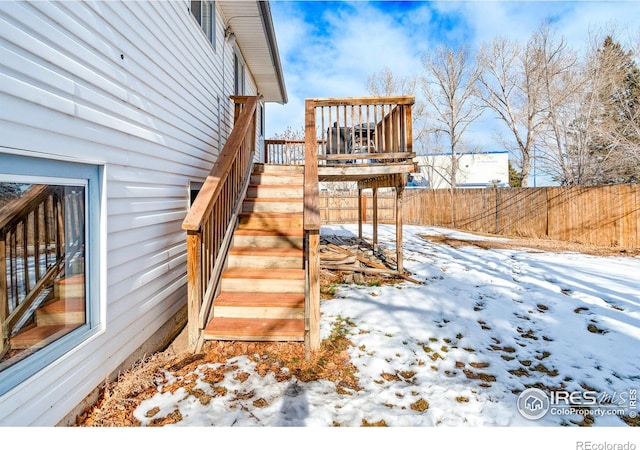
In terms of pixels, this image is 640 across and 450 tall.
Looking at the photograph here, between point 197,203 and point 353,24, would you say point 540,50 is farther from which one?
point 197,203

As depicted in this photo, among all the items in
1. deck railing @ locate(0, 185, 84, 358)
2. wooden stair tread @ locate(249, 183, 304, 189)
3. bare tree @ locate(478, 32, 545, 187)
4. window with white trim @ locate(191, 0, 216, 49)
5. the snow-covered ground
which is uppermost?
bare tree @ locate(478, 32, 545, 187)

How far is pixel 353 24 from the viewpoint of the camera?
6.91 meters

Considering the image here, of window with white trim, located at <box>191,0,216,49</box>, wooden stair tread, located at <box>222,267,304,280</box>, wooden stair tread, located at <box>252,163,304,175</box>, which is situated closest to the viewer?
wooden stair tread, located at <box>222,267,304,280</box>

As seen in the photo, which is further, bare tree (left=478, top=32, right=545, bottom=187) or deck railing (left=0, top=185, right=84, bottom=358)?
bare tree (left=478, top=32, right=545, bottom=187)

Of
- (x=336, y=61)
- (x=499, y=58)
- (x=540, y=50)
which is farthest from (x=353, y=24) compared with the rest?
(x=499, y=58)

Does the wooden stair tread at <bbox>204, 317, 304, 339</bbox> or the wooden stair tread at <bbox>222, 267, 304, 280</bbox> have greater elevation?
the wooden stair tread at <bbox>222, 267, 304, 280</bbox>

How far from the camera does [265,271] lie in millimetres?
→ 3666

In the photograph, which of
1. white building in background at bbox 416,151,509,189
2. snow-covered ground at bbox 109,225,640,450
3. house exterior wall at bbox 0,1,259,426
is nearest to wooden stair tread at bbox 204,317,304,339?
snow-covered ground at bbox 109,225,640,450

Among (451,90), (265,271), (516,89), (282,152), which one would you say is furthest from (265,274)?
(451,90)

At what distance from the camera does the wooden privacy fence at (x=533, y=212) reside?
9633 millimetres

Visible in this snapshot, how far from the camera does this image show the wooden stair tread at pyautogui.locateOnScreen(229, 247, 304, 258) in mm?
3742

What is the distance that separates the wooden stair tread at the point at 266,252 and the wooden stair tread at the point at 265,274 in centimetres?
20

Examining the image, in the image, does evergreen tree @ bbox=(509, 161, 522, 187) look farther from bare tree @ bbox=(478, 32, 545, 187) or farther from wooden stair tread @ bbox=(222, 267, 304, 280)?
wooden stair tread @ bbox=(222, 267, 304, 280)

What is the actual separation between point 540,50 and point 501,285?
15.8 meters
